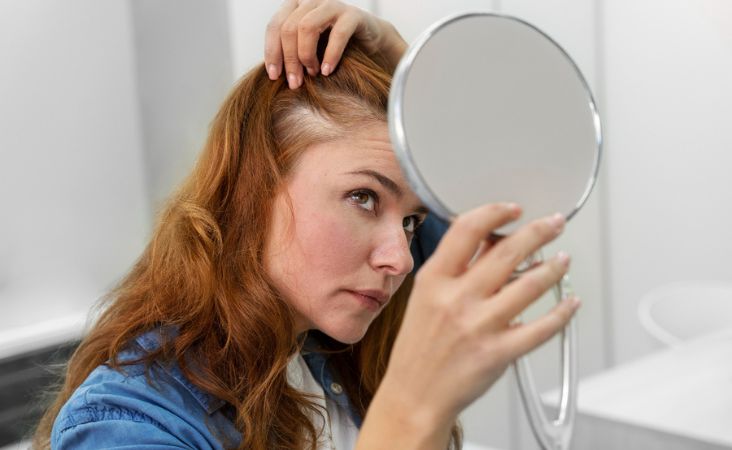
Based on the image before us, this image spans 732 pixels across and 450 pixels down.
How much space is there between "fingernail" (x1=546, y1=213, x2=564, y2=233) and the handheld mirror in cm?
2

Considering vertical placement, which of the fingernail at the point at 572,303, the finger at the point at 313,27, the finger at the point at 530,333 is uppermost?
the finger at the point at 313,27

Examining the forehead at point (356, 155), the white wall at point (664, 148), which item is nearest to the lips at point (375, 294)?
the forehead at point (356, 155)

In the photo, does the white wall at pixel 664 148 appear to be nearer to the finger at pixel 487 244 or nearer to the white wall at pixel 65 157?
the finger at pixel 487 244

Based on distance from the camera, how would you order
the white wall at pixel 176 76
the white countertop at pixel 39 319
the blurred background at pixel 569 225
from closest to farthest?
1. the blurred background at pixel 569 225
2. the white countertop at pixel 39 319
3. the white wall at pixel 176 76

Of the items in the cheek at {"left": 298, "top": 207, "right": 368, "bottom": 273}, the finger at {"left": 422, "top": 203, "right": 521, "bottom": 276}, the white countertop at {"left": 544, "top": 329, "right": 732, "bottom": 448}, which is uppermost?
the finger at {"left": 422, "top": 203, "right": 521, "bottom": 276}

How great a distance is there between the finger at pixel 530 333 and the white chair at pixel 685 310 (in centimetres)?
113

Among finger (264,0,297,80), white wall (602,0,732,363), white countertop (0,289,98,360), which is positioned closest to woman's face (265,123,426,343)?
finger (264,0,297,80)

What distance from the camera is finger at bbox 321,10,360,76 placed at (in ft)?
2.83

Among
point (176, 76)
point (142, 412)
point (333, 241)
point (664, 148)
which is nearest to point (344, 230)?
point (333, 241)

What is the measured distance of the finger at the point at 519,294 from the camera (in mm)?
434

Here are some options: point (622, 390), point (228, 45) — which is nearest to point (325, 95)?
point (622, 390)

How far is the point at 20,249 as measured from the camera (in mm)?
2146

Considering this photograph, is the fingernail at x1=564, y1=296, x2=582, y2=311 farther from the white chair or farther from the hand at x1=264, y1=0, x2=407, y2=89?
the white chair

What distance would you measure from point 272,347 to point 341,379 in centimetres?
18
